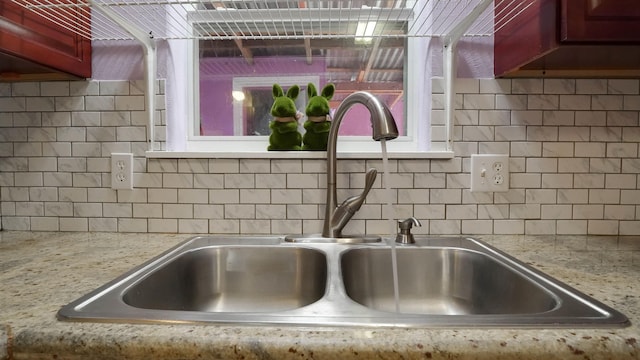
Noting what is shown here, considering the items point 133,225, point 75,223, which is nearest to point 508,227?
point 133,225

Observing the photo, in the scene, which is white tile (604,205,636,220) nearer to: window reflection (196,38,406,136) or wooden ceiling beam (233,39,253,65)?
window reflection (196,38,406,136)

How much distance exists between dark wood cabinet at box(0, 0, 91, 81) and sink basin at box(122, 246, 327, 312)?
2.00ft

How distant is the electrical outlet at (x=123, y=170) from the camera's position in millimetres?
1124

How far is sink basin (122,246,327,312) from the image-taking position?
934 millimetres

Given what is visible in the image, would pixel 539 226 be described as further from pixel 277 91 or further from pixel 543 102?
pixel 277 91

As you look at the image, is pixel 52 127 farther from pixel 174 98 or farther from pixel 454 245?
pixel 454 245

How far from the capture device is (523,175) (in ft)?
3.61

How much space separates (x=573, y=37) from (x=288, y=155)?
2.35ft

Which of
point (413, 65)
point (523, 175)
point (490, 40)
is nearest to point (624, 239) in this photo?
point (523, 175)

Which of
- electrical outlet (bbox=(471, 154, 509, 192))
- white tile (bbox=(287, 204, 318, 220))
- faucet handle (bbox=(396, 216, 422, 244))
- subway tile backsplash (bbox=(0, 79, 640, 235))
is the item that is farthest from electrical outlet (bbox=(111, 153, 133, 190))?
electrical outlet (bbox=(471, 154, 509, 192))

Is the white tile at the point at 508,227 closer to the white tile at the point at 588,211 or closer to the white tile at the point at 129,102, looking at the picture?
the white tile at the point at 588,211

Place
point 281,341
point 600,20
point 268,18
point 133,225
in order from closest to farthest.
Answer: point 281,341 → point 600,20 → point 133,225 → point 268,18

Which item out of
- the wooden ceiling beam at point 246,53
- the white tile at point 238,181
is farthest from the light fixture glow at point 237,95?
the white tile at point 238,181

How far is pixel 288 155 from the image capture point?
1101 millimetres
